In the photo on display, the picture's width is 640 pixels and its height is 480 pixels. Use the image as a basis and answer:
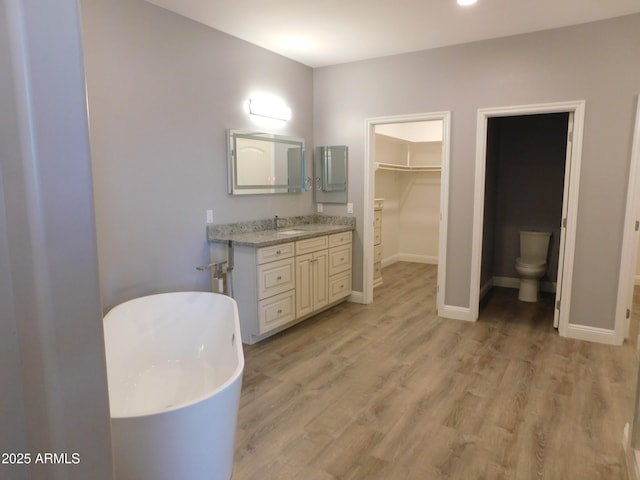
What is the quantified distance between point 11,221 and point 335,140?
438cm

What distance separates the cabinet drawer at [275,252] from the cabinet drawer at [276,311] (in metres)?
0.35

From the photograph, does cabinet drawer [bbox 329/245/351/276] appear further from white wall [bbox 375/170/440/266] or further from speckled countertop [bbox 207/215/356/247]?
white wall [bbox 375/170/440/266]

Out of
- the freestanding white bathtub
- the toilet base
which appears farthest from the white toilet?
the freestanding white bathtub

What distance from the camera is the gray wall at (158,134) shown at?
2793mm

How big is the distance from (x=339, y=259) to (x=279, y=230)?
762 millimetres

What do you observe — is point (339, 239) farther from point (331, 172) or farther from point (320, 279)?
point (331, 172)

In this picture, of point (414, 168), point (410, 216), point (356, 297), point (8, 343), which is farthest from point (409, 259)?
point (8, 343)

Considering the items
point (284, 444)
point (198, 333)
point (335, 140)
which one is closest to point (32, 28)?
point (284, 444)

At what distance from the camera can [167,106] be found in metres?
3.21

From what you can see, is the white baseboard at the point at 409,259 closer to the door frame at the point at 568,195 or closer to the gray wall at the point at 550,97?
the gray wall at the point at 550,97

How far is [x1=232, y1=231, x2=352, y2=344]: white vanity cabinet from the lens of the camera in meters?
3.53

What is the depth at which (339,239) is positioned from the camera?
4543 mm

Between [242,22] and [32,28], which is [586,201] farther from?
[32,28]

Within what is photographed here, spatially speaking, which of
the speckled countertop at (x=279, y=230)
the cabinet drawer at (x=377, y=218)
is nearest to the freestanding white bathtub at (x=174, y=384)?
the speckled countertop at (x=279, y=230)
